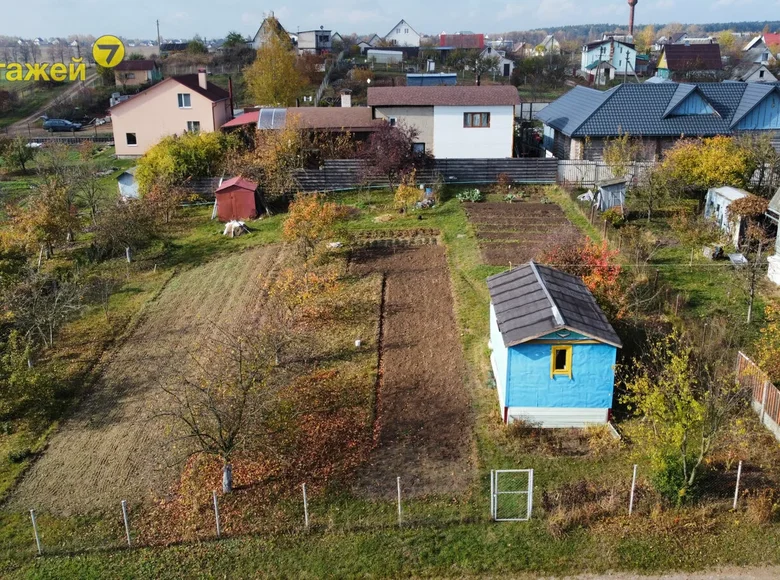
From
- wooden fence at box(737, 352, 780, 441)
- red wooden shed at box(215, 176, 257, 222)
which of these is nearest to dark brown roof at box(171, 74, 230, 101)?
red wooden shed at box(215, 176, 257, 222)

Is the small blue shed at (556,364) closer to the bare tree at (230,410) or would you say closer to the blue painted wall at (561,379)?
the blue painted wall at (561,379)

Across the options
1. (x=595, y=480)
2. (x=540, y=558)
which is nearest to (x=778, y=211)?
(x=595, y=480)

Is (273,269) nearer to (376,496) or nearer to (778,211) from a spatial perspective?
(376,496)

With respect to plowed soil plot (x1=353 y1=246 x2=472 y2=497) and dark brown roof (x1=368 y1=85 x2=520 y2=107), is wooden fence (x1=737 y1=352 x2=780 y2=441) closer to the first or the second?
plowed soil plot (x1=353 y1=246 x2=472 y2=497)

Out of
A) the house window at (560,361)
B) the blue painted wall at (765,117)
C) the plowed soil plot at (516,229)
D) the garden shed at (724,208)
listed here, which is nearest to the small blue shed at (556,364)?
the house window at (560,361)

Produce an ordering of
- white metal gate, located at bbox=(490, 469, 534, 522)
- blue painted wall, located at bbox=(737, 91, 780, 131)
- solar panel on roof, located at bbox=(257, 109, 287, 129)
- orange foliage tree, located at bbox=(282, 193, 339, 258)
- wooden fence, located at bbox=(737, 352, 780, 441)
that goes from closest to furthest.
A: 1. white metal gate, located at bbox=(490, 469, 534, 522)
2. wooden fence, located at bbox=(737, 352, 780, 441)
3. orange foliage tree, located at bbox=(282, 193, 339, 258)
4. blue painted wall, located at bbox=(737, 91, 780, 131)
5. solar panel on roof, located at bbox=(257, 109, 287, 129)
